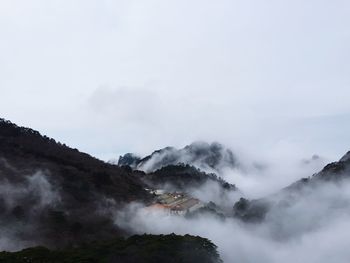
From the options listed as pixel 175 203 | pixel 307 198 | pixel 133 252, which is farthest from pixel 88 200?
pixel 307 198

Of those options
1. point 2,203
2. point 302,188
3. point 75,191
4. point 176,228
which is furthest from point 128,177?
point 302,188

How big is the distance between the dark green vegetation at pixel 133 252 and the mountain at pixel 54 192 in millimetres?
19074

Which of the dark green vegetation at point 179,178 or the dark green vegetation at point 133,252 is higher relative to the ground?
the dark green vegetation at point 179,178

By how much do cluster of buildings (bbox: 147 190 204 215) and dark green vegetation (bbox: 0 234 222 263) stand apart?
44.4m

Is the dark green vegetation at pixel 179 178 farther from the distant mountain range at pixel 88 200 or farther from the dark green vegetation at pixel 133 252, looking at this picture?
the dark green vegetation at pixel 133 252

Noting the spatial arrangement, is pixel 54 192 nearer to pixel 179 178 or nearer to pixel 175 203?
pixel 175 203

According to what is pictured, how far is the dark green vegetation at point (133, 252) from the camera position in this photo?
183 feet

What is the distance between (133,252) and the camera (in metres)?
60.5

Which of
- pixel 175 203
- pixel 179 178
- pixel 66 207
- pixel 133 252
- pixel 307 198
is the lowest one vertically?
pixel 133 252

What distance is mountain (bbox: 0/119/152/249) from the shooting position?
280 ft

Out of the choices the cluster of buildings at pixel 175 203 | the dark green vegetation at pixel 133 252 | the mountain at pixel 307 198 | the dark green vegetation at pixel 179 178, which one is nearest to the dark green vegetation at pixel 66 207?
the dark green vegetation at pixel 133 252

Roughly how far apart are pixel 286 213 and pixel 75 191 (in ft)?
179

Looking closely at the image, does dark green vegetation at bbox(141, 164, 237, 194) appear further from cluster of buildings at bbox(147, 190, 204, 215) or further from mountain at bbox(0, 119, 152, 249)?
mountain at bbox(0, 119, 152, 249)

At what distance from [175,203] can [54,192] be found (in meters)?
28.3
